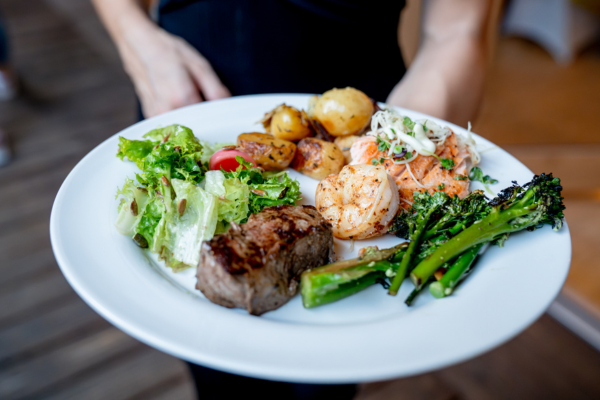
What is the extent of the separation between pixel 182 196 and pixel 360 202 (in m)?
0.74

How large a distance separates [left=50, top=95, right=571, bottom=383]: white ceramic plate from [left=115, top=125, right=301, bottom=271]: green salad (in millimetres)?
66

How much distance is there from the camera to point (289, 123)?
7.53 ft

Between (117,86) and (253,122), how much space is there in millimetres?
4698

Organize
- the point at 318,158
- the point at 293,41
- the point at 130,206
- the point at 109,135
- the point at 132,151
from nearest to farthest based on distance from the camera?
the point at 130,206
the point at 132,151
the point at 318,158
the point at 293,41
the point at 109,135

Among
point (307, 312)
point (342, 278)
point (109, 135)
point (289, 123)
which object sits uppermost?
point (289, 123)

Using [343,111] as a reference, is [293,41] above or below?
above

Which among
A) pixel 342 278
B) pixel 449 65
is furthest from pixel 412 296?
pixel 449 65

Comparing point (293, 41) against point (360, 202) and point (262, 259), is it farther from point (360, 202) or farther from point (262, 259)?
point (262, 259)

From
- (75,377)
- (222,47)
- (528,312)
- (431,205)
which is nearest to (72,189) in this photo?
(222,47)

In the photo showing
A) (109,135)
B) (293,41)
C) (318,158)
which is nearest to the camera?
(318,158)

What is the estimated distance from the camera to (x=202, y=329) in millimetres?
1295

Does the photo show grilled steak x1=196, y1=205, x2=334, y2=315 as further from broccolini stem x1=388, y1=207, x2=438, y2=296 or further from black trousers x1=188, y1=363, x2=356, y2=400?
black trousers x1=188, y1=363, x2=356, y2=400

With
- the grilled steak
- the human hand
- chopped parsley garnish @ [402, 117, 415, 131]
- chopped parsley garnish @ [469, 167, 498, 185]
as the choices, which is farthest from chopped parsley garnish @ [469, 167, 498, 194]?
the human hand

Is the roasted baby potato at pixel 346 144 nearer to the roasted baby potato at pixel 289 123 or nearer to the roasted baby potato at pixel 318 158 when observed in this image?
the roasted baby potato at pixel 318 158
